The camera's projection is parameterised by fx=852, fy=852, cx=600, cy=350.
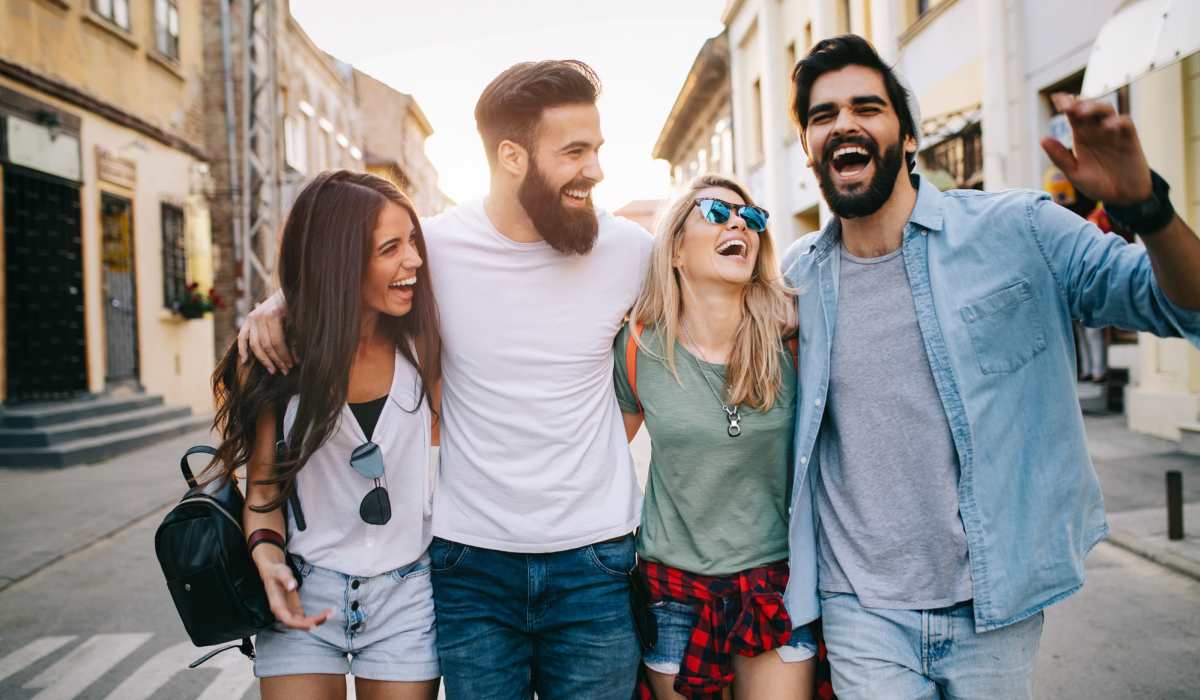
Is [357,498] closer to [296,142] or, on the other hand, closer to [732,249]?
[732,249]

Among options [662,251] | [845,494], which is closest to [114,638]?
[662,251]

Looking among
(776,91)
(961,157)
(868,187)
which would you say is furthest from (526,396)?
(776,91)

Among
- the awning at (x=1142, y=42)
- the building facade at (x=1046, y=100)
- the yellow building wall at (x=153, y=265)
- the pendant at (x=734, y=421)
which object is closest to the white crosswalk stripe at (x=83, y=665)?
the pendant at (x=734, y=421)

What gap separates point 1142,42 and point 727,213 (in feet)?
14.3

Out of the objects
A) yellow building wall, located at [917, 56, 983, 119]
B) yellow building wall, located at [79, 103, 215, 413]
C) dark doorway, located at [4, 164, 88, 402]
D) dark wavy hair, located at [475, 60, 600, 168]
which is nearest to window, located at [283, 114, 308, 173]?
yellow building wall, located at [79, 103, 215, 413]

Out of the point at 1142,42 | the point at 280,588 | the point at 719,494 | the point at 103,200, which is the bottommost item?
the point at 280,588

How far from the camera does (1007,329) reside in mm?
2270

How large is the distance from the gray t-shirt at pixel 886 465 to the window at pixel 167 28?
14.9 m

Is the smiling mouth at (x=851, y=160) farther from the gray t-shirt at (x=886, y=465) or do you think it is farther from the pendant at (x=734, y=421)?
the pendant at (x=734, y=421)

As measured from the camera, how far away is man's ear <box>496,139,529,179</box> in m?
2.86

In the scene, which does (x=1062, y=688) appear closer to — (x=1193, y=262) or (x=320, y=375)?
(x=1193, y=262)

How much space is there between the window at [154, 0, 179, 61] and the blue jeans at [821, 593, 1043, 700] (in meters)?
15.3

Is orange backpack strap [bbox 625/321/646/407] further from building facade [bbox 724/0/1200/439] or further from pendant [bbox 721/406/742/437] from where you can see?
building facade [bbox 724/0/1200/439]

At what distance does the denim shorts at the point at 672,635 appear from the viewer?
8.38 ft
